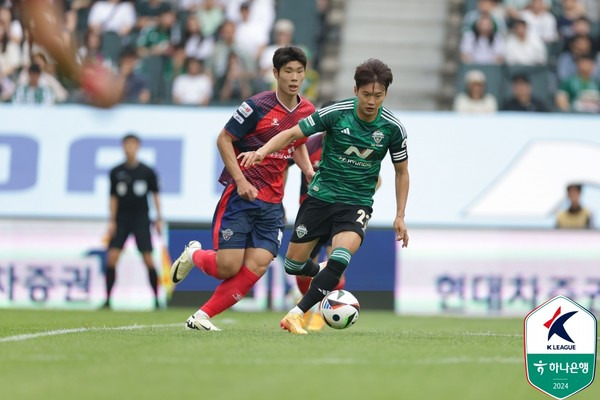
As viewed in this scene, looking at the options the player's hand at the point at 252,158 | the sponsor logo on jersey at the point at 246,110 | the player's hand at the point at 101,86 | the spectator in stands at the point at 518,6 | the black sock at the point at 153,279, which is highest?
the spectator in stands at the point at 518,6

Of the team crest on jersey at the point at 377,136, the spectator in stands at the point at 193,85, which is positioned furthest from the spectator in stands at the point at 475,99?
the team crest on jersey at the point at 377,136

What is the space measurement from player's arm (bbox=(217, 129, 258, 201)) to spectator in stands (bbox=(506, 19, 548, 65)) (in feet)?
37.9

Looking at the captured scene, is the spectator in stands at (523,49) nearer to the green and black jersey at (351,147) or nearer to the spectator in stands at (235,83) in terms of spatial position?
the spectator in stands at (235,83)

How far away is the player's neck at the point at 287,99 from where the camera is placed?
1138cm

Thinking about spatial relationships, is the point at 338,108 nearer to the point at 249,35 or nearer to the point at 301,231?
the point at 301,231

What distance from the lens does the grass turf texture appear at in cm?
705

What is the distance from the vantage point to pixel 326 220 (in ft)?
37.1

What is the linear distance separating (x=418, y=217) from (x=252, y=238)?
325 inches

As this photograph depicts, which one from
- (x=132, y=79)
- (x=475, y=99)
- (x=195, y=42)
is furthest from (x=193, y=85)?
(x=475, y=99)

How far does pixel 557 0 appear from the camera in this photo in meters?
23.6

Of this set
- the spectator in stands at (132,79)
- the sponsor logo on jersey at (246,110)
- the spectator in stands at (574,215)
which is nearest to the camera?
the sponsor logo on jersey at (246,110)

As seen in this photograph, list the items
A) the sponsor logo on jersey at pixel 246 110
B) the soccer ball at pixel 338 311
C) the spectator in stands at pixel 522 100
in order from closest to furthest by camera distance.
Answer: the soccer ball at pixel 338 311 < the sponsor logo on jersey at pixel 246 110 < the spectator in stands at pixel 522 100

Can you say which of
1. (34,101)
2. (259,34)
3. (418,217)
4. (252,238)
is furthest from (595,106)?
(252,238)

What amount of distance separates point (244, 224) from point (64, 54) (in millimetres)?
5114
